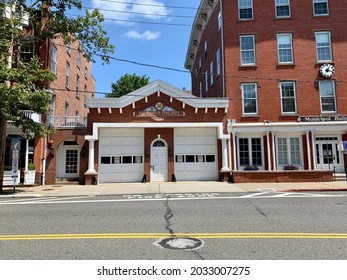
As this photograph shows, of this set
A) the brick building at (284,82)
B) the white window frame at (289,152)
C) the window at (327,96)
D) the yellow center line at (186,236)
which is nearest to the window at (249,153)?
the brick building at (284,82)

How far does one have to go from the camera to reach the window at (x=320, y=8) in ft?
69.3

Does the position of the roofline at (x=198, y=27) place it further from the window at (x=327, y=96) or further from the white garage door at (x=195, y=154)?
the white garage door at (x=195, y=154)

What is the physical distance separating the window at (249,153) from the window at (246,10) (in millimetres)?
9121

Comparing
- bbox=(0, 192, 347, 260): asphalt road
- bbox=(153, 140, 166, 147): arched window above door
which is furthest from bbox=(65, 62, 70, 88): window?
bbox=(0, 192, 347, 260): asphalt road

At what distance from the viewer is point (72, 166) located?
777 inches

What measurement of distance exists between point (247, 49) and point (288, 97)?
15.0 feet

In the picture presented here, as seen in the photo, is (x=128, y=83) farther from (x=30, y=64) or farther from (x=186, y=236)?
(x=186, y=236)

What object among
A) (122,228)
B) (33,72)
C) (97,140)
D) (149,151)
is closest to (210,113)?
(149,151)

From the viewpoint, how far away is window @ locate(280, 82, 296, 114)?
20.5m

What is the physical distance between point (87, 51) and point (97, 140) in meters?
5.81

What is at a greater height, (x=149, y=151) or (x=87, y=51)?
(x=87, y=51)

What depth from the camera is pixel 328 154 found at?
65.5ft

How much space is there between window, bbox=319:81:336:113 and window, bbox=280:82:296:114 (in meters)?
1.93
